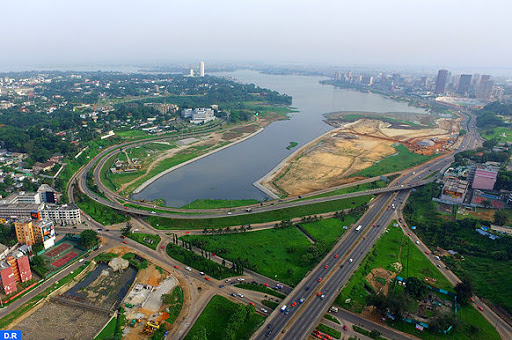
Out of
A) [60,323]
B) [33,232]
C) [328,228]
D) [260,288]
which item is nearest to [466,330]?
[260,288]

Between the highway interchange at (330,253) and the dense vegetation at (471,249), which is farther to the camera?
the dense vegetation at (471,249)

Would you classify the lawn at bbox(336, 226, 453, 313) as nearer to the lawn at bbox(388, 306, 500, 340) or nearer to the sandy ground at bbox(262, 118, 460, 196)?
the lawn at bbox(388, 306, 500, 340)

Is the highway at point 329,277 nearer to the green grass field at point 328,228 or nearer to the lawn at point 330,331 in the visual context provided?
the lawn at point 330,331

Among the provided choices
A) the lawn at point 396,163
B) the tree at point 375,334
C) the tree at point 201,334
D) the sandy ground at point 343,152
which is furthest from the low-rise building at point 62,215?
the lawn at point 396,163

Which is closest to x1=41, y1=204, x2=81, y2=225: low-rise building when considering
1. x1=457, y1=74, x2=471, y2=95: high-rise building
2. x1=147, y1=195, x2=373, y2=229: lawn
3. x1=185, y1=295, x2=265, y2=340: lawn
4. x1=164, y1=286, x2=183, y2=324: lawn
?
x1=147, y1=195, x2=373, y2=229: lawn

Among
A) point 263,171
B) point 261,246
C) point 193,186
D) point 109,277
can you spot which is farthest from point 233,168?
point 109,277
